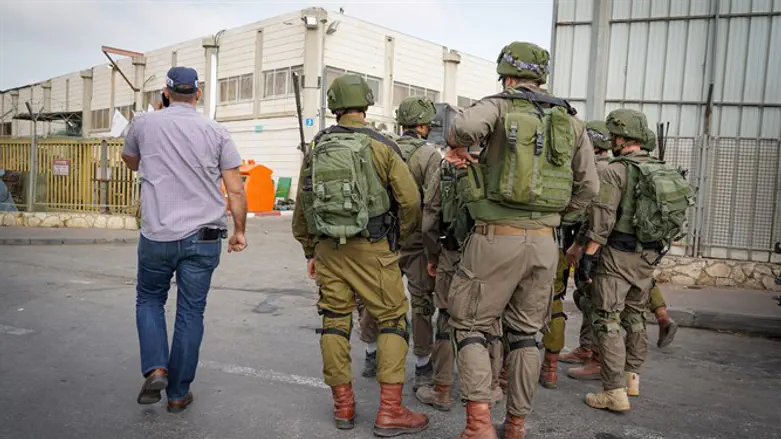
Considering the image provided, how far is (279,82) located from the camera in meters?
26.6

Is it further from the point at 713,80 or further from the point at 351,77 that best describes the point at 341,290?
the point at 713,80

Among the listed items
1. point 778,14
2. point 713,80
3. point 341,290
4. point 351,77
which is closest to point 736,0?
point 778,14

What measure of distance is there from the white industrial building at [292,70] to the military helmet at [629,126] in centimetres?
2091

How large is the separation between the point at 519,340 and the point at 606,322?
3.86 feet

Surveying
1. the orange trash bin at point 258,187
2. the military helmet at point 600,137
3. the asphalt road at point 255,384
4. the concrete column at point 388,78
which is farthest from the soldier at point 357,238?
the concrete column at point 388,78

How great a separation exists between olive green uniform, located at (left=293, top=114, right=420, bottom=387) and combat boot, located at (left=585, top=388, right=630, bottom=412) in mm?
1470

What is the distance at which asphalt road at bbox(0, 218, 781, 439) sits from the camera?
3678 millimetres

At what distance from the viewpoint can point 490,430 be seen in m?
3.38

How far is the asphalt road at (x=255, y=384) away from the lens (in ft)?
12.1

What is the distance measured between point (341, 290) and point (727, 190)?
7.76 metres

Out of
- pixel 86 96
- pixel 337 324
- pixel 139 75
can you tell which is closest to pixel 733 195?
pixel 337 324

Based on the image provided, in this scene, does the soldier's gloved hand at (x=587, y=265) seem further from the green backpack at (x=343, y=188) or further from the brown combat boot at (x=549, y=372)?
the green backpack at (x=343, y=188)

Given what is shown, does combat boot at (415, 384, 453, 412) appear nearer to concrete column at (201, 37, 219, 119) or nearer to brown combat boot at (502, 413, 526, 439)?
brown combat boot at (502, 413, 526, 439)

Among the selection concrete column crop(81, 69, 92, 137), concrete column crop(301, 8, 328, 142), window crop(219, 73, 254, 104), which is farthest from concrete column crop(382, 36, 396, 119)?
concrete column crop(81, 69, 92, 137)
